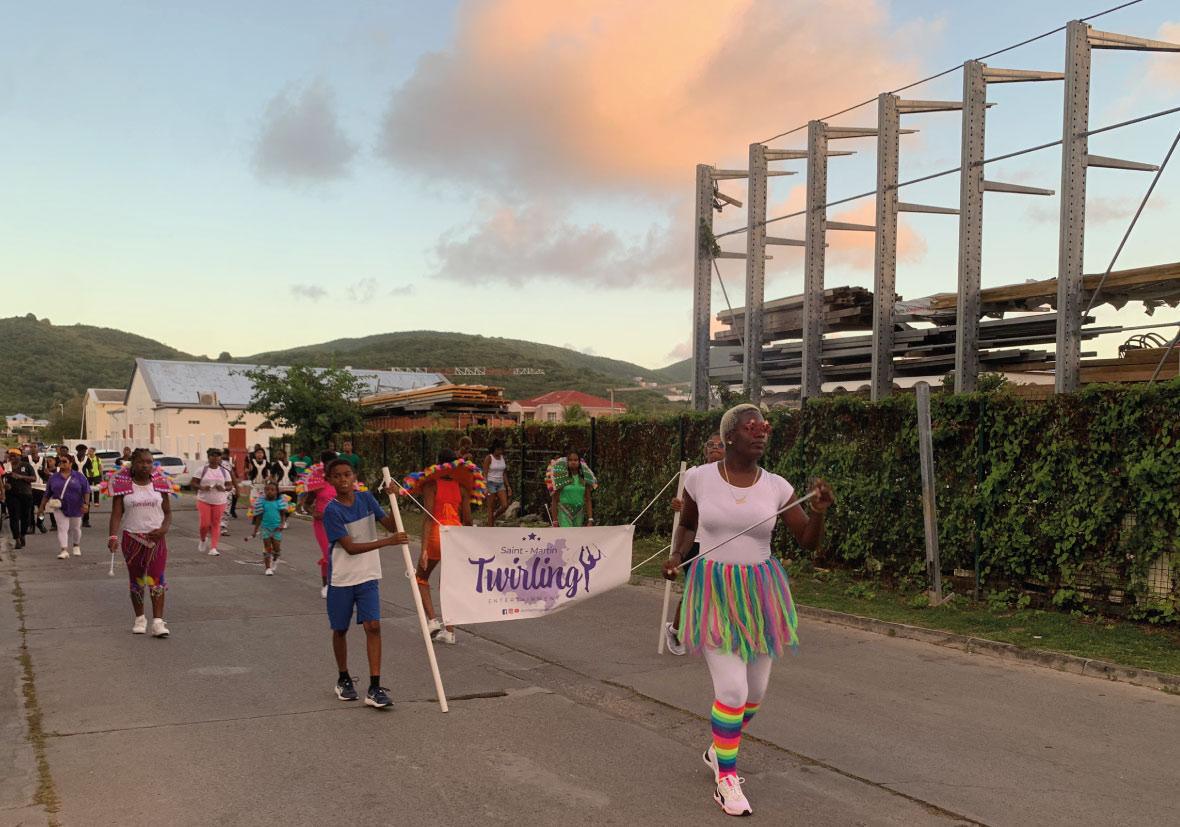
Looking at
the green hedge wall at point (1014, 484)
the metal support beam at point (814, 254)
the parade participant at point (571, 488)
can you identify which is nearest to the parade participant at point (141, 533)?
the parade participant at point (571, 488)

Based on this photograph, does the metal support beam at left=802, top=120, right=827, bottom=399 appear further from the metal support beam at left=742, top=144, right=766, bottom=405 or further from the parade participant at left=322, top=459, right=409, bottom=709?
the parade participant at left=322, top=459, right=409, bottom=709

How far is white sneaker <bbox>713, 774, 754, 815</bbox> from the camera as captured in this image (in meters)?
5.00

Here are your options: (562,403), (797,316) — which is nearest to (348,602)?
(797,316)

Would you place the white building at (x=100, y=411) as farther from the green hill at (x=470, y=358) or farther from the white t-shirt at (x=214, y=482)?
the white t-shirt at (x=214, y=482)

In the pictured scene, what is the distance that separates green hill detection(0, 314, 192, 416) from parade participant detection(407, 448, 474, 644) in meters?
119

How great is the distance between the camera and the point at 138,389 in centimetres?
7262

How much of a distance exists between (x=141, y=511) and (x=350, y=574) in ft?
12.9

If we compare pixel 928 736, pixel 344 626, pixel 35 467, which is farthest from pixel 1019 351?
pixel 35 467

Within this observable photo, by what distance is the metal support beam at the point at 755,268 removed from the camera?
21.5 metres

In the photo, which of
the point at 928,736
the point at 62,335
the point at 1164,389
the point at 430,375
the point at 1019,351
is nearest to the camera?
the point at 928,736

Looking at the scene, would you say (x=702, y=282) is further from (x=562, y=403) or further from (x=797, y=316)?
(x=562, y=403)

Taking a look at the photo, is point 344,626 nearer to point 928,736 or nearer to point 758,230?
point 928,736

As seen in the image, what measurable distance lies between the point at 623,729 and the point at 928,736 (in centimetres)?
195

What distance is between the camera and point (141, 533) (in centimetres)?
1002
